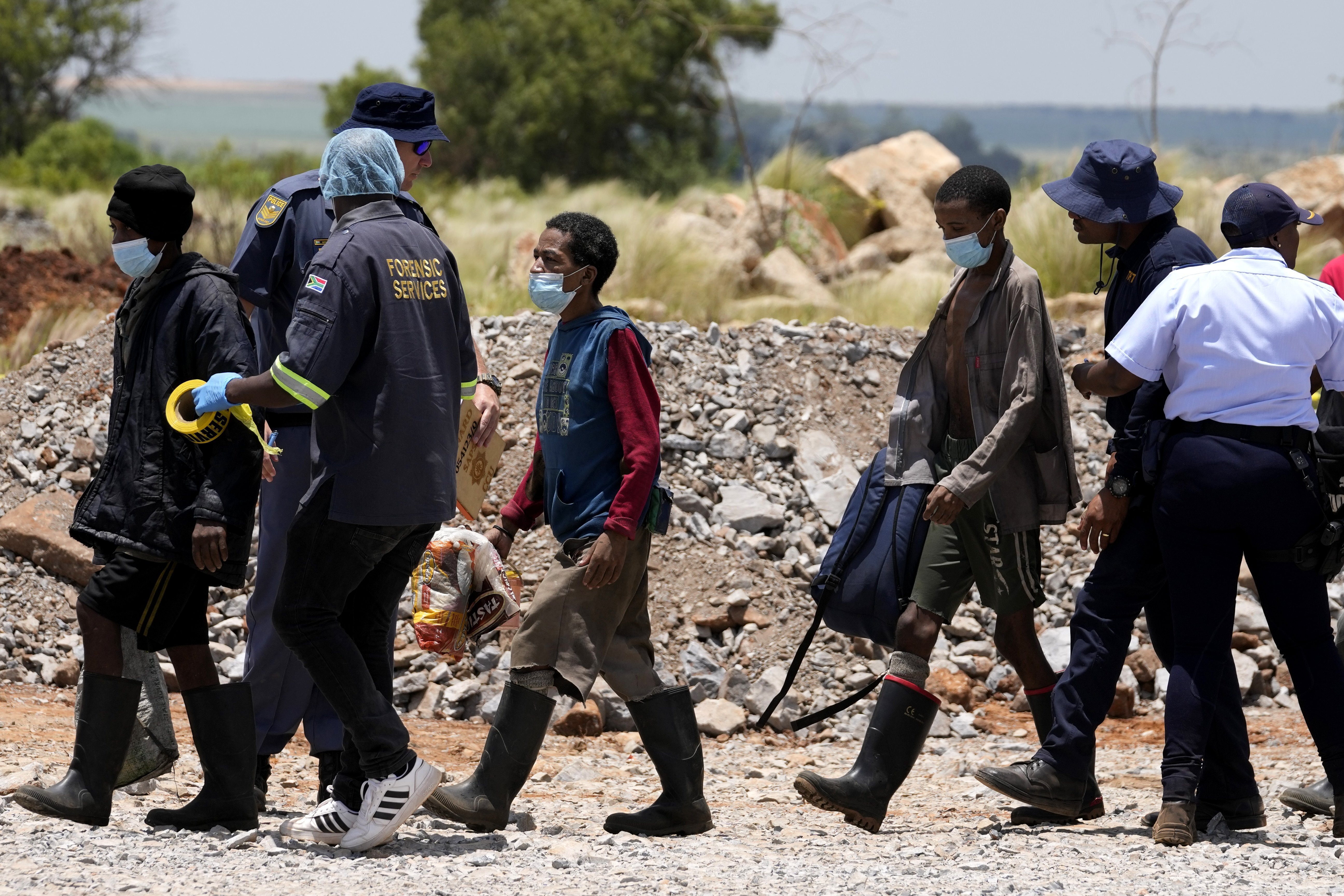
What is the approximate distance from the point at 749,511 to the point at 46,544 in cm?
328

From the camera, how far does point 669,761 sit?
414cm

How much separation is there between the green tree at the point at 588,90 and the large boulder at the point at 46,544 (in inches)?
886

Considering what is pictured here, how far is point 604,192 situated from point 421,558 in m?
17.7

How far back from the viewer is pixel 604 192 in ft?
70.1

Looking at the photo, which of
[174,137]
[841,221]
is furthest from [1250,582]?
[174,137]

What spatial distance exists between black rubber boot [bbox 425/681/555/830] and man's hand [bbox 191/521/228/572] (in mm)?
848

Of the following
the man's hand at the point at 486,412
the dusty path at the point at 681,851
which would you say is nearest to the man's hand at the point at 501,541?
the man's hand at the point at 486,412

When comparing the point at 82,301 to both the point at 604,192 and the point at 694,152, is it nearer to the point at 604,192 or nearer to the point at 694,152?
the point at 604,192

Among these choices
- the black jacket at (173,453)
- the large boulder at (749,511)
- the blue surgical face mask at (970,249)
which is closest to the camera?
the black jacket at (173,453)

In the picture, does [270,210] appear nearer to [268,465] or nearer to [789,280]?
[268,465]

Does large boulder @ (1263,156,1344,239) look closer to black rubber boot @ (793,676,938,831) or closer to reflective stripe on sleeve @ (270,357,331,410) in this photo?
black rubber boot @ (793,676,938,831)

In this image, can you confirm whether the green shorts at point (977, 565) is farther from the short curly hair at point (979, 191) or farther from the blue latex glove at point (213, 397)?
the blue latex glove at point (213, 397)

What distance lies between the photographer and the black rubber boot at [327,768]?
4242 mm

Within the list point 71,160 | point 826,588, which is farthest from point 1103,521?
point 71,160
